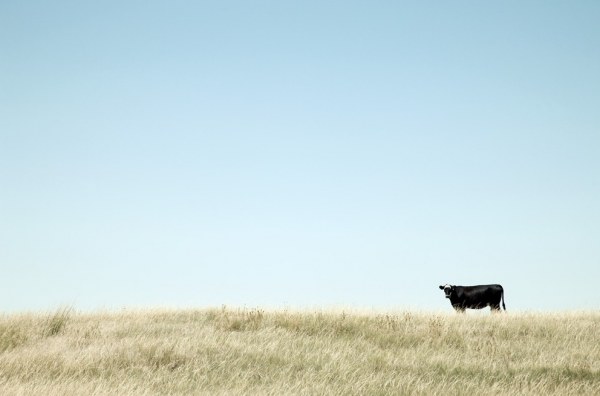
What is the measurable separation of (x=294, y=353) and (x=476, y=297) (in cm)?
1261

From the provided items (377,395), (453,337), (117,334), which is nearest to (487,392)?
(377,395)

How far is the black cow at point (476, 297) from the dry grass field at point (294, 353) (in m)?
5.24

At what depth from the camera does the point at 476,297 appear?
22.8 m

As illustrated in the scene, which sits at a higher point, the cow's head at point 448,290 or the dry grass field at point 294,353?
the cow's head at point 448,290

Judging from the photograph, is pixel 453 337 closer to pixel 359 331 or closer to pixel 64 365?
pixel 359 331

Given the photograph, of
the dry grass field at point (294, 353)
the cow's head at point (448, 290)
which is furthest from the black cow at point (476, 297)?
the dry grass field at point (294, 353)

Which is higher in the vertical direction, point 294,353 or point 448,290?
point 448,290

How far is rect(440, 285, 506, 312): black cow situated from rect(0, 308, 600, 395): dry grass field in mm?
5235

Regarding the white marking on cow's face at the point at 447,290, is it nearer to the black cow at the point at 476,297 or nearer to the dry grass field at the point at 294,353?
the black cow at the point at 476,297

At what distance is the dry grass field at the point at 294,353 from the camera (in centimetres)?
1000

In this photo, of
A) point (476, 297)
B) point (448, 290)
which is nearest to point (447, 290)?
point (448, 290)

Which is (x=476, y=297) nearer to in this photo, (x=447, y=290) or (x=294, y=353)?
(x=447, y=290)

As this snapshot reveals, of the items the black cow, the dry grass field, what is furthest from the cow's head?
the dry grass field

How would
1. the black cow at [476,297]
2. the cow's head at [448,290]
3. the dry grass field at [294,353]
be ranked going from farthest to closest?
the black cow at [476,297] < the cow's head at [448,290] < the dry grass field at [294,353]
